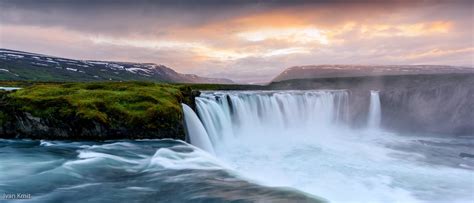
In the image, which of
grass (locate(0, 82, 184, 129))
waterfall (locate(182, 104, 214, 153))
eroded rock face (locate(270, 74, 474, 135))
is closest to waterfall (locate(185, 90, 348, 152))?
waterfall (locate(182, 104, 214, 153))

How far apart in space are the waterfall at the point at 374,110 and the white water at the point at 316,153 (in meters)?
0.15

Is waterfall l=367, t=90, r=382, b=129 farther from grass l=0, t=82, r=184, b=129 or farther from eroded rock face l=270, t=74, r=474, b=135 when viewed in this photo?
grass l=0, t=82, r=184, b=129

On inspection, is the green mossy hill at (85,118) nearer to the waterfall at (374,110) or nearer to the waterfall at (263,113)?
the waterfall at (263,113)

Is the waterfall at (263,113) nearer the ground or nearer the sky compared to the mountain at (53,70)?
nearer the ground

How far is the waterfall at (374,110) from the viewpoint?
41.5 metres

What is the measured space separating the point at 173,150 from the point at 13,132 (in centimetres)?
956

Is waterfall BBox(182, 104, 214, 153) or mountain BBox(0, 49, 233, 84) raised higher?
mountain BBox(0, 49, 233, 84)

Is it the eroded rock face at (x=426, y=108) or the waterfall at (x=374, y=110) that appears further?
the waterfall at (x=374, y=110)

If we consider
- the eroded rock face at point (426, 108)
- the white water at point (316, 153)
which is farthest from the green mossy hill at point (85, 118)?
the eroded rock face at point (426, 108)

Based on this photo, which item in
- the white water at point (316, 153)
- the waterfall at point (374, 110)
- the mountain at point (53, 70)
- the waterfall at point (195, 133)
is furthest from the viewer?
the mountain at point (53, 70)

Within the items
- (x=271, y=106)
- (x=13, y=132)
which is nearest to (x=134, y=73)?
(x=271, y=106)

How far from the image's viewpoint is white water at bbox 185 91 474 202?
548 inches

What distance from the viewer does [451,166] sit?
20.0 metres

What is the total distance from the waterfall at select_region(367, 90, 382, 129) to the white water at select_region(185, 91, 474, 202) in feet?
0.50
